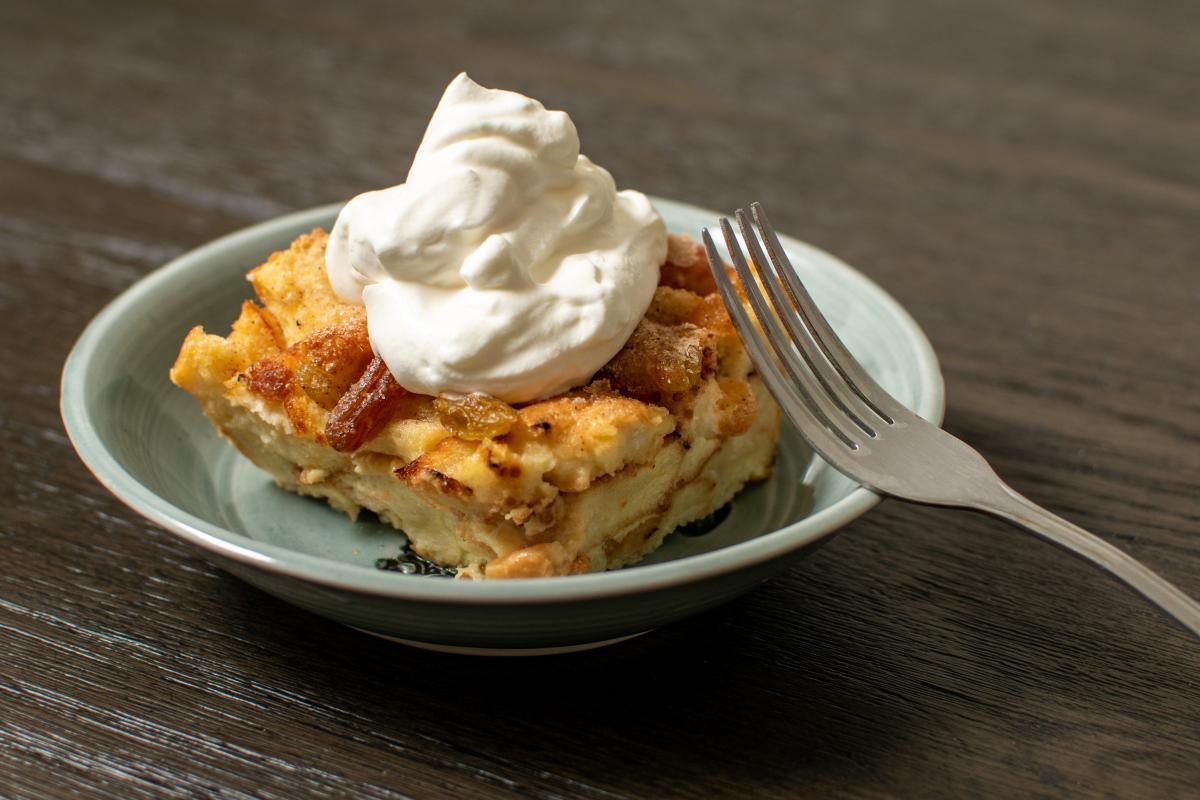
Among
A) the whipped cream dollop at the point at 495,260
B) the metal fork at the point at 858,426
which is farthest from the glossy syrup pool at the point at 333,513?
the whipped cream dollop at the point at 495,260

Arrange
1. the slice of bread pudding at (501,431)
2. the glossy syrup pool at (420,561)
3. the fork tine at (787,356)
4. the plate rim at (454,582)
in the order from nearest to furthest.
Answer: the plate rim at (454,582) < the slice of bread pudding at (501,431) < the fork tine at (787,356) < the glossy syrup pool at (420,561)

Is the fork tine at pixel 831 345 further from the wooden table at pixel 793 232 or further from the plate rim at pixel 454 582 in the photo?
the wooden table at pixel 793 232

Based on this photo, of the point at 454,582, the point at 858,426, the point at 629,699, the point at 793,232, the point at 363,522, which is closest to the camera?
the point at 454,582

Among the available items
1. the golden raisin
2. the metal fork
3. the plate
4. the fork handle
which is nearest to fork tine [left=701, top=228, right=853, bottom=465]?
the metal fork

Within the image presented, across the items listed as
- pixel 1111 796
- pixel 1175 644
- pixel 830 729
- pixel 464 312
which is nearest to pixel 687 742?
pixel 830 729

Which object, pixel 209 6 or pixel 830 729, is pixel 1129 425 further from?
pixel 209 6

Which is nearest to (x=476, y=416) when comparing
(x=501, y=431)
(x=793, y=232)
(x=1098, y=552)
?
(x=501, y=431)

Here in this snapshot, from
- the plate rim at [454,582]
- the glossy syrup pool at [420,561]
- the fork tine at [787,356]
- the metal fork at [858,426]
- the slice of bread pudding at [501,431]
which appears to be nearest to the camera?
the plate rim at [454,582]

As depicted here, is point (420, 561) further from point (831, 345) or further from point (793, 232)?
point (793, 232)

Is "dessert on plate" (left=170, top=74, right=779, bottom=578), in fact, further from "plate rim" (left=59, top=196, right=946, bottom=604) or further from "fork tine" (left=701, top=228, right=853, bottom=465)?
"plate rim" (left=59, top=196, right=946, bottom=604)
